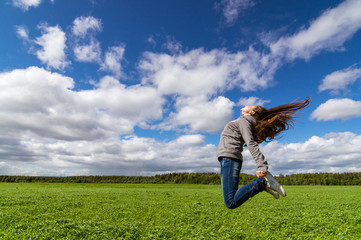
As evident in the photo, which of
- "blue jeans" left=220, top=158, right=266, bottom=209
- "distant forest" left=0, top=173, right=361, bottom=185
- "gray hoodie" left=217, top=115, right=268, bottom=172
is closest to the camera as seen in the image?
"gray hoodie" left=217, top=115, right=268, bottom=172

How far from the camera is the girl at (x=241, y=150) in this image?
16.4ft

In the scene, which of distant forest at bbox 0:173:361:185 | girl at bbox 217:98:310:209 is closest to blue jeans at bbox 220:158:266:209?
girl at bbox 217:98:310:209

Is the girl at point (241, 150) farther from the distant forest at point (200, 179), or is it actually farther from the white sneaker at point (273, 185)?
the distant forest at point (200, 179)

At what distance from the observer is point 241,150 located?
5469 millimetres

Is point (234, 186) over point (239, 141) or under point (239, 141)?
under

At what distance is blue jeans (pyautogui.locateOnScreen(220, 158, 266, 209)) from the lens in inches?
200

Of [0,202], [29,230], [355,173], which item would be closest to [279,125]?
[29,230]

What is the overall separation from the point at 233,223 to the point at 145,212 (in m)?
5.52

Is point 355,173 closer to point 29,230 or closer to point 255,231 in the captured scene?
point 255,231

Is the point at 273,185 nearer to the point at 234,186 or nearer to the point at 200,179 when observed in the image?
the point at 234,186

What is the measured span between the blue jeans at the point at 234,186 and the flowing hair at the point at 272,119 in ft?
3.56

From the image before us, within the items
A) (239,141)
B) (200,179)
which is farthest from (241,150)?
(200,179)

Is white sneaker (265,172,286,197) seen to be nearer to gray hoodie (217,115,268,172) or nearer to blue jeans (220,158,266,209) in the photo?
blue jeans (220,158,266,209)

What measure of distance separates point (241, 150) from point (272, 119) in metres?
1.26
